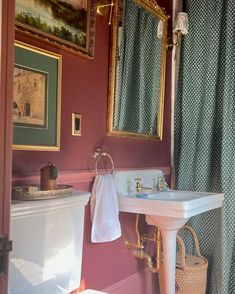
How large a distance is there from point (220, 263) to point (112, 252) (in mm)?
874

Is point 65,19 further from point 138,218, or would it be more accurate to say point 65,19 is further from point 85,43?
point 138,218

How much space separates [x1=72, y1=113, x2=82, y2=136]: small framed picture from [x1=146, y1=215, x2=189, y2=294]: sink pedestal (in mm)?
639

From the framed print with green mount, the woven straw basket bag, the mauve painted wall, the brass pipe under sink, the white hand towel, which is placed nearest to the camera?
the framed print with green mount

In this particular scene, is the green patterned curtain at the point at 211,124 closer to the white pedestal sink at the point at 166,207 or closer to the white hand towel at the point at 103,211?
the white pedestal sink at the point at 166,207

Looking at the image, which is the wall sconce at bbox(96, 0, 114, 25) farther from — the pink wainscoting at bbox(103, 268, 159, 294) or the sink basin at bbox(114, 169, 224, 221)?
the pink wainscoting at bbox(103, 268, 159, 294)

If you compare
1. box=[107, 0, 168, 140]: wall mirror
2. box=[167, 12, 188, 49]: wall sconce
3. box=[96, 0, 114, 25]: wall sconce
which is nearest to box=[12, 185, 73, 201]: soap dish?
box=[107, 0, 168, 140]: wall mirror

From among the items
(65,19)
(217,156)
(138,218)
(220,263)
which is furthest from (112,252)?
(65,19)

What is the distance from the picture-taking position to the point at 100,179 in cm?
195

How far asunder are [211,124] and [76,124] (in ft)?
3.93

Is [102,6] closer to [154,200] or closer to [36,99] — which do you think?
[36,99]

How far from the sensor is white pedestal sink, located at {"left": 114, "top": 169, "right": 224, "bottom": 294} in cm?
194

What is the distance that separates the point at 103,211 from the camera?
1.93 meters

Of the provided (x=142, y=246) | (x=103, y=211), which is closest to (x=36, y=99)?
(x=103, y=211)

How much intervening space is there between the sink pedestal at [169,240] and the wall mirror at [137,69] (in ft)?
1.86
